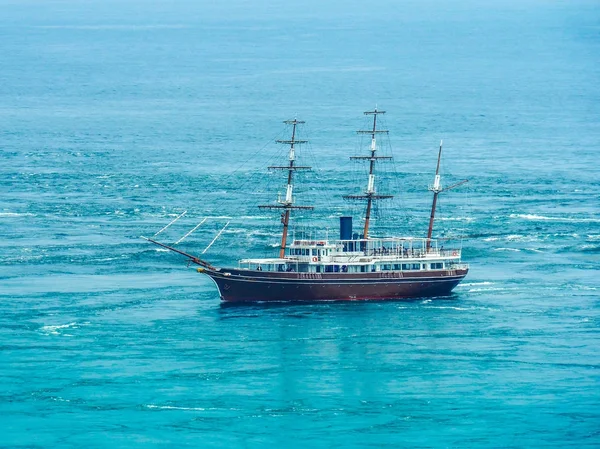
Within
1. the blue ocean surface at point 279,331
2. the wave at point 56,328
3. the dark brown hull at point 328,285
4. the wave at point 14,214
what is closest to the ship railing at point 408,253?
the dark brown hull at point 328,285

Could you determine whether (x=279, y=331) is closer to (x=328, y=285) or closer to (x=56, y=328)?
(x=328, y=285)

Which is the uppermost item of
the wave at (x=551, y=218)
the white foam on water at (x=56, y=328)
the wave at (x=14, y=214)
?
the wave at (x=551, y=218)

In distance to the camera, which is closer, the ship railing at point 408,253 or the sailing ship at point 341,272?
the sailing ship at point 341,272

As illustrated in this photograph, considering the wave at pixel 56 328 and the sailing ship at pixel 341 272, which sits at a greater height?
the sailing ship at pixel 341 272

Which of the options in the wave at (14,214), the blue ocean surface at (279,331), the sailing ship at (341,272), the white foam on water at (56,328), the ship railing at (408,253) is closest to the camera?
the blue ocean surface at (279,331)

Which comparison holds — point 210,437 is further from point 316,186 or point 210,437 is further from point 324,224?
point 316,186

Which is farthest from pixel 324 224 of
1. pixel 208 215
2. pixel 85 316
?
pixel 85 316

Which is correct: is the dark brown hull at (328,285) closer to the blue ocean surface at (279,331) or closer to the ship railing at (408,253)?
the blue ocean surface at (279,331)

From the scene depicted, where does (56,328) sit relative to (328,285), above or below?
below

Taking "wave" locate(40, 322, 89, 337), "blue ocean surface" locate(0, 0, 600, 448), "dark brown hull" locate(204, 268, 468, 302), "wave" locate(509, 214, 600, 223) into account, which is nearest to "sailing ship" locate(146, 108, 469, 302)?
"dark brown hull" locate(204, 268, 468, 302)

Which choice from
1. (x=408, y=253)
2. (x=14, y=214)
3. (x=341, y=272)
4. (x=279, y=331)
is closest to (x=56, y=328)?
(x=279, y=331)
